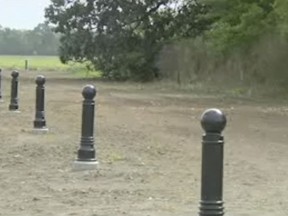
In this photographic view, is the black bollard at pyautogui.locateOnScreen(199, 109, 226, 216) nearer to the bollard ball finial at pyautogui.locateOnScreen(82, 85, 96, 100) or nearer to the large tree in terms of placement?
the bollard ball finial at pyautogui.locateOnScreen(82, 85, 96, 100)

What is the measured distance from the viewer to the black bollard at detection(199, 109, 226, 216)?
619 cm

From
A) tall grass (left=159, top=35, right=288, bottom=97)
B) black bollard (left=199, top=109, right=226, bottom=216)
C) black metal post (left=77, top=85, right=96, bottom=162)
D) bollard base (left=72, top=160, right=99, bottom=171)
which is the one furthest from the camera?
tall grass (left=159, top=35, right=288, bottom=97)

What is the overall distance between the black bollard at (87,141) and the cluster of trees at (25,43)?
5011 inches

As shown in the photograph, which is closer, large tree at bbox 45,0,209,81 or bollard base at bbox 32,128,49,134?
bollard base at bbox 32,128,49,134

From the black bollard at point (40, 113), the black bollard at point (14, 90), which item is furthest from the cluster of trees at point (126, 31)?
the black bollard at point (40, 113)

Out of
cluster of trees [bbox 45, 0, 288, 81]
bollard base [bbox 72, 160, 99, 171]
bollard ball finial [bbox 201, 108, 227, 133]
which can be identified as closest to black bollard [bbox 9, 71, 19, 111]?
bollard base [bbox 72, 160, 99, 171]

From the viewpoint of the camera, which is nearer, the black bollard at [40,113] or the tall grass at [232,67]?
the black bollard at [40,113]

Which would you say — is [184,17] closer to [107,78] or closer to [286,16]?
[107,78]

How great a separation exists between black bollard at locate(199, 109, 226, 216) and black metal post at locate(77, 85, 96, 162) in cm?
559

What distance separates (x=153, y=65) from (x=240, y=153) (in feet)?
115

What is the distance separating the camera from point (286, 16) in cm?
2717

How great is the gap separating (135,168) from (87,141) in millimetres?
731

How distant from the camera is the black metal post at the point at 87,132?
11773 mm

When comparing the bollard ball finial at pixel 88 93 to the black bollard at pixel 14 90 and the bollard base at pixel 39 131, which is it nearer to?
the bollard base at pixel 39 131
